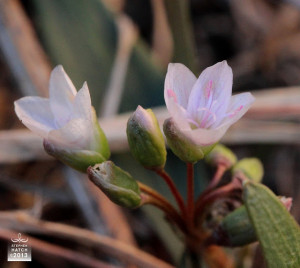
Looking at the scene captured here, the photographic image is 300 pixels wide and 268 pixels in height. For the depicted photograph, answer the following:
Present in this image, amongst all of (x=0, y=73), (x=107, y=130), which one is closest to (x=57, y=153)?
(x=107, y=130)

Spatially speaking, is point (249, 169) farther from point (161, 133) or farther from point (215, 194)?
point (161, 133)

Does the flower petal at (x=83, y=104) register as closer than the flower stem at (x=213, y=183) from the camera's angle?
Yes

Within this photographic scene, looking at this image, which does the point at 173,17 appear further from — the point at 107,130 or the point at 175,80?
the point at 175,80

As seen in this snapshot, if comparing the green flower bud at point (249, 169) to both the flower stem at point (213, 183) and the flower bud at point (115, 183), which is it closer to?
the flower stem at point (213, 183)

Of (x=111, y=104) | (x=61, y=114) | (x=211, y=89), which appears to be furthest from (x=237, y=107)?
(x=111, y=104)

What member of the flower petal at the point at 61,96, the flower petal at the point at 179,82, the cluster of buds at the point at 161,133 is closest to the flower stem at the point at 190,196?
the cluster of buds at the point at 161,133

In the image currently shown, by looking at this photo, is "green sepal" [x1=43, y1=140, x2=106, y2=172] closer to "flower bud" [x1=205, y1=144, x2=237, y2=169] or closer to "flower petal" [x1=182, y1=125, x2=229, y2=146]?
"flower petal" [x1=182, y1=125, x2=229, y2=146]
